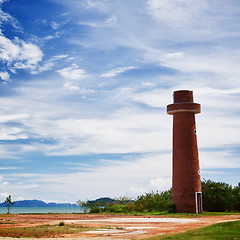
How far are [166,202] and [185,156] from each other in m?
8.12

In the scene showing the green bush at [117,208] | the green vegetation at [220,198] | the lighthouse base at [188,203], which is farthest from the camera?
the green bush at [117,208]

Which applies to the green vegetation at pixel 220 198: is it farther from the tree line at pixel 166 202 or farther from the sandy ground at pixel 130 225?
the sandy ground at pixel 130 225

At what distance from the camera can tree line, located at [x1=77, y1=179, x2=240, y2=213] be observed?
40719 mm

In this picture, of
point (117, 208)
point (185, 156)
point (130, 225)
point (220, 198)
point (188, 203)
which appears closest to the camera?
point (130, 225)

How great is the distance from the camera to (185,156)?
37031mm

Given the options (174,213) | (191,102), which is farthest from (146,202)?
(191,102)

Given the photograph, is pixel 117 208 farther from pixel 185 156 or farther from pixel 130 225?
pixel 130 225

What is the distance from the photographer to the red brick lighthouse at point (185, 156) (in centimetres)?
3666

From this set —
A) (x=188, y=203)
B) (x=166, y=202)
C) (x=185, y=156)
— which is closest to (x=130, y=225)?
(x=188, y=203)

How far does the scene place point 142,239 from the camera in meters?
15.9

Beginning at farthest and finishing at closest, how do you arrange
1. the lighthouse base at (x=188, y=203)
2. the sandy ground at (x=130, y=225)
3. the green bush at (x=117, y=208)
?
the green bush at (x=117, y=208)
the lighthouse base at (x=188, y=203)
the sandy ground at (x=130, y=225)

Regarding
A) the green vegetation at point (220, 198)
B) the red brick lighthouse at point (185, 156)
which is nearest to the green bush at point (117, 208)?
the red brick lighthouse at point (185, 156)

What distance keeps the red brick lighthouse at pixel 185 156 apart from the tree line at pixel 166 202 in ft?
10.4

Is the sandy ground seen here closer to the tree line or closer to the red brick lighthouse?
the red brick lighthouse
